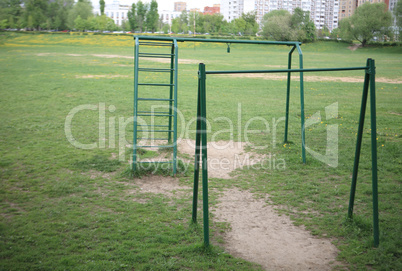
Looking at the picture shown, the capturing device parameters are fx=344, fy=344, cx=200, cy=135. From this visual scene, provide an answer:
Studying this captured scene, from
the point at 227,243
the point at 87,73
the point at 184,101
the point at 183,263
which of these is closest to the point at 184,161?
the point at 227,243

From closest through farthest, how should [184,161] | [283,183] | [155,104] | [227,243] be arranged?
[227,243] → [283,183] → [184,161] → [155,104]

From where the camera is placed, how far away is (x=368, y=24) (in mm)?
54750

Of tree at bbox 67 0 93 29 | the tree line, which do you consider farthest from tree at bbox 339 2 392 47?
tree at bbox 67 0 93 29

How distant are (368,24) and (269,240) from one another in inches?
2348

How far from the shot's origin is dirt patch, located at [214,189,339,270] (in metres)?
3.91

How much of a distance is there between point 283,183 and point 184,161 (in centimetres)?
217

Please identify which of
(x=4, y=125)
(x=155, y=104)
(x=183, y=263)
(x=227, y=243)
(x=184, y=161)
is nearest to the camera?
(x=183, y=263)

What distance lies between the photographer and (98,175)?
6.54 m

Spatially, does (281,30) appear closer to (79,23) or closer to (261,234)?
(79,23)

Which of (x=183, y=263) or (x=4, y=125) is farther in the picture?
(x=4, y=125)

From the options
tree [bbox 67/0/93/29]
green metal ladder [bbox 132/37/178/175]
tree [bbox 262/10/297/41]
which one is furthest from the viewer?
tree [bbox 67/0/93/29]

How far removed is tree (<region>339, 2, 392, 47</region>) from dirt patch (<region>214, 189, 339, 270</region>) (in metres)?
56.0

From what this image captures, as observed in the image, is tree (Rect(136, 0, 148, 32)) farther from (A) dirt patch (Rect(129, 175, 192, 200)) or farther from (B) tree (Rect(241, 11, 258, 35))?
(A) dirt patch (Rect(129, 175, 192, 200))

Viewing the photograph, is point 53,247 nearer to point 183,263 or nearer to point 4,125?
point 183,263
